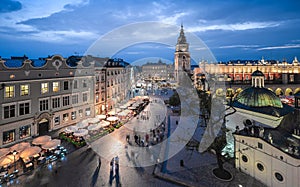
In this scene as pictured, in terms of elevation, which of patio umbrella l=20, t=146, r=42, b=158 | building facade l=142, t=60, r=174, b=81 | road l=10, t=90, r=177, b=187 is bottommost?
road l=10, t=90, r=177, b=187

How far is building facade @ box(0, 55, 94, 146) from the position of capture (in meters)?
23.1

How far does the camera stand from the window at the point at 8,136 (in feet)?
75.2

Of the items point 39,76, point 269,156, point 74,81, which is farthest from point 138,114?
point 269,156

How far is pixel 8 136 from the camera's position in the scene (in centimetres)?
2328

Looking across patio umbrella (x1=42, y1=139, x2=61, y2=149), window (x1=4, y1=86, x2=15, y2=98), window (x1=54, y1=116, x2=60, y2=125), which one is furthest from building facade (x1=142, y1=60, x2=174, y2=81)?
patio umbrella (x1=42, y1=139, x2=61, y2=149)

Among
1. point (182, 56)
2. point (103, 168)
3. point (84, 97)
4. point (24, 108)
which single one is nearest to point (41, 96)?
point (24, 108)

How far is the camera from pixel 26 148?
18766 millimetres

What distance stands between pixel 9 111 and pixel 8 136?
3.18 metres

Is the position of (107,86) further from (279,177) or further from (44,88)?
(279,177)

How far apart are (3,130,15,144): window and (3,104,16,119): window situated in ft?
6.60

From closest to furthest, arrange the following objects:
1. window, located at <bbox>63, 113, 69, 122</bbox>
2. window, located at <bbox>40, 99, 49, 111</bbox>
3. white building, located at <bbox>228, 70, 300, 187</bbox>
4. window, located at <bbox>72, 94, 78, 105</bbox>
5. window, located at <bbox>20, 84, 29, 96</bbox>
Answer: white building, located at <bbox>228, 70, 300, 187</bbox> → window, located at <bbox>20, 84, 29, 96</bbox> → window, located at <bbox>40, 99, 49, 111</bbox> → window, located at <bbox>63, 113, 69, 122</bbox> → window, located at <bbox>72, 94, 78, 105</bbox>

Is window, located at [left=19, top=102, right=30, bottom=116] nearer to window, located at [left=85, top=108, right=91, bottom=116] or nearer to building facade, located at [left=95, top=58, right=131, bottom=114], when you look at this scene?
window, located at [left=85, top=108, right=91, bottom=116]

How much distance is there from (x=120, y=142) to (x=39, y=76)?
597 inches

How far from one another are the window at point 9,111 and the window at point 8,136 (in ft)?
6.60
